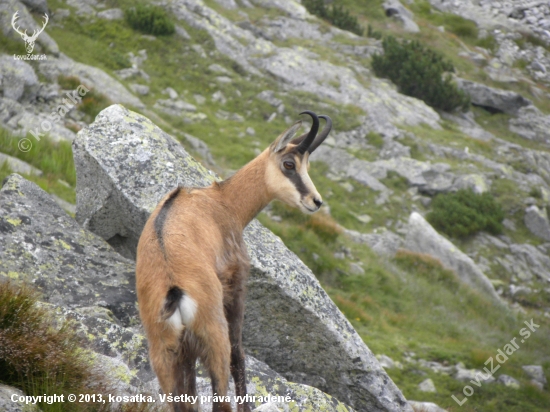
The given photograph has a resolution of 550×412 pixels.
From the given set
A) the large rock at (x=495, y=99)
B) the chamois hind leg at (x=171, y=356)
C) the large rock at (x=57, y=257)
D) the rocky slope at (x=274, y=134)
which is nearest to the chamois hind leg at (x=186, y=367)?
the chamois hind leg at (x=171, y=356)

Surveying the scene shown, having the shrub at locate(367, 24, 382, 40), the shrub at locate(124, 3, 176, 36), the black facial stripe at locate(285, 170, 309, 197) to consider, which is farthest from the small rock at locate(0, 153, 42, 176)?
the shrub at locate(367, 24, 382, 40)

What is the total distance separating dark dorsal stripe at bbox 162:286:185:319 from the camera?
5297 mm

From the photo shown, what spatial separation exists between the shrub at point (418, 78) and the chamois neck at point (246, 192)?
3227 cm

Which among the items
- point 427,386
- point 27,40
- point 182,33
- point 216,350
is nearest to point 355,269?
point 427,386

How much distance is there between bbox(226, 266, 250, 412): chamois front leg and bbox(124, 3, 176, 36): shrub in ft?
90.8

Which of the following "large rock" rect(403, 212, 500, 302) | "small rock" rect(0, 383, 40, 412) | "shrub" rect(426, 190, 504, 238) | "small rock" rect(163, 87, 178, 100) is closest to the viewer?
"small rock" rect(0, 383, 40, 412)

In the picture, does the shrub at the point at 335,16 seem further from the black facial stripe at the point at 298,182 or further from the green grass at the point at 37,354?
the green grass at the point at 37,354

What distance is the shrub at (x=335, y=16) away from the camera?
4484 centimetres

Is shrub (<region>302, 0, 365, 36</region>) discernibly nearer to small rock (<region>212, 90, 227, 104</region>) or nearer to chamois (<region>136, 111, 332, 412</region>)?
small rock (<region>212, 90, 227, 104</region>)

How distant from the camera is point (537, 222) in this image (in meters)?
28.9

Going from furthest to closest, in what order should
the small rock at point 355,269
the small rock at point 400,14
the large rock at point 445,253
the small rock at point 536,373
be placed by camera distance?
1. the small rock at point 400,14
2. the large rock at point 445,253
3. the small rock at point 355,269
4. the small rock at point 536,373

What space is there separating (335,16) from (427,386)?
124 feet

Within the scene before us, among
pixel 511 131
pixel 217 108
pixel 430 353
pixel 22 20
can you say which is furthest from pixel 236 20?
pixel 430 353

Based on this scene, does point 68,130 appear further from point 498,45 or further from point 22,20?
point 498,45
